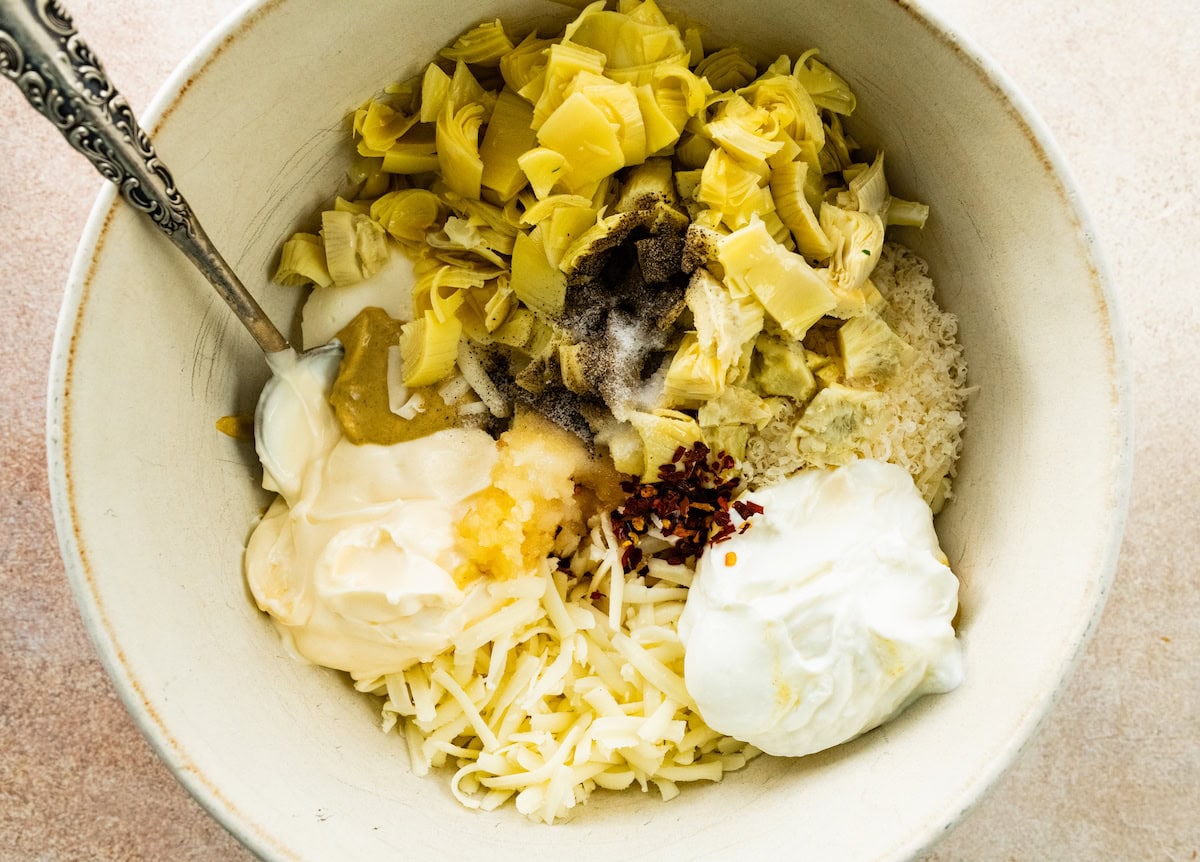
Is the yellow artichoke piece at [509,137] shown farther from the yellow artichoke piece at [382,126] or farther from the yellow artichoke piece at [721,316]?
the yellow artichoke piece at [721,316]

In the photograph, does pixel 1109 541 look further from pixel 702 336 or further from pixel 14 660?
pixel 14 660

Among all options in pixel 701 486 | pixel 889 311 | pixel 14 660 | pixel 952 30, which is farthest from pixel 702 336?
pixel 14 660

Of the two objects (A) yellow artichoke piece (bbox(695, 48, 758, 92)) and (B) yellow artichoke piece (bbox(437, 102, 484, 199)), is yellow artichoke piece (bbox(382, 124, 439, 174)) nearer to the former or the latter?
(B) yellow artichoke piece (bbox(437, 102, 484, 199))

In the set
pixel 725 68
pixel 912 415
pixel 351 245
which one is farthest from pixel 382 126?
pixel 912 415

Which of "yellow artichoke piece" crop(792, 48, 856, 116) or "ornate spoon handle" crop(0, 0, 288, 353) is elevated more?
"ornate spoon handle" crop(0, 0, 288, 353)

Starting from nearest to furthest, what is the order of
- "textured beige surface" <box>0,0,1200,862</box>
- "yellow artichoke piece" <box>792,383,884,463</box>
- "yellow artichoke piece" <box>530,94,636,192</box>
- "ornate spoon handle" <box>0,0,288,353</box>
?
1. "ornate spoon handle" <box>0,0,288,353</box>
2. "yellow artichoke piece" <box>530,94,636,192</box>
3. "yellow artichoke piece" <box>792,383,884,463</box>
4. "textured beige surface" <box>0,0,1200,862</box>

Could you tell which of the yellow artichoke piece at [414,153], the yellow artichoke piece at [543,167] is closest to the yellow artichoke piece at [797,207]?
the yellow artichoke piece at [543,167]

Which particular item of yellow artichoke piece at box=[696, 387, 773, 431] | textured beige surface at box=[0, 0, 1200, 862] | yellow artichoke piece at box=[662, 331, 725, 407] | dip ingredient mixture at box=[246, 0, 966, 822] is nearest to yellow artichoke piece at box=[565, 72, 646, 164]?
dip ingredient mixture at box=[246, 0, 966, 822]
